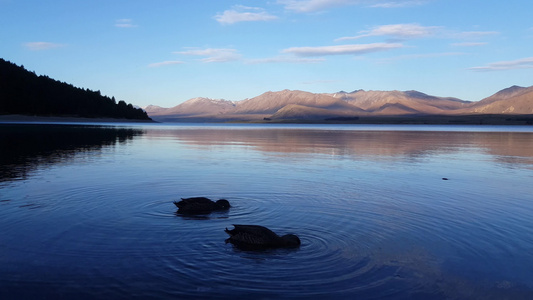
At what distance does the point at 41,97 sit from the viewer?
6245 inches

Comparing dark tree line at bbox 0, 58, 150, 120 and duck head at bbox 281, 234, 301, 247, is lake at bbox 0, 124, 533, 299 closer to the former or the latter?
duck head at bbox 281, 234, 301, 247

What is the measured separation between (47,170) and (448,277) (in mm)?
22099

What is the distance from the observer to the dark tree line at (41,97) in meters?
148

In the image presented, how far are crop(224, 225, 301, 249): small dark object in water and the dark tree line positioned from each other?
15476 centimetres

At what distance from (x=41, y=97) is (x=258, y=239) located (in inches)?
6735

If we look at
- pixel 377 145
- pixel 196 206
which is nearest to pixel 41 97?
pixel 377 145

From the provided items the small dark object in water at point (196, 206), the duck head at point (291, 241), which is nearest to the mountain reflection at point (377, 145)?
the small dark object in water at point (196, 206)

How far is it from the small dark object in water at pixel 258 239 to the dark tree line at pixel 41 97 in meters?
155

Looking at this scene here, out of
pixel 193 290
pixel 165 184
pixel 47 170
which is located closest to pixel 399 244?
pixel 193 290

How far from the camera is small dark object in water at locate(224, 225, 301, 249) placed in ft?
35.7

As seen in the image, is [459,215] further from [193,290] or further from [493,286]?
[193,290]

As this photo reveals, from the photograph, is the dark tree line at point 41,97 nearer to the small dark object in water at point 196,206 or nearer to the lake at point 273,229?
the lake at point 273,229

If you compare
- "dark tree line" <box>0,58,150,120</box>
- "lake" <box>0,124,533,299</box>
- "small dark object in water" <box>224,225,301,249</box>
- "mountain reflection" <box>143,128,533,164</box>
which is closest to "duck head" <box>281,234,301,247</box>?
"small dark object in water" <box>224,225,301,249</box>

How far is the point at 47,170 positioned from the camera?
2406 cm
